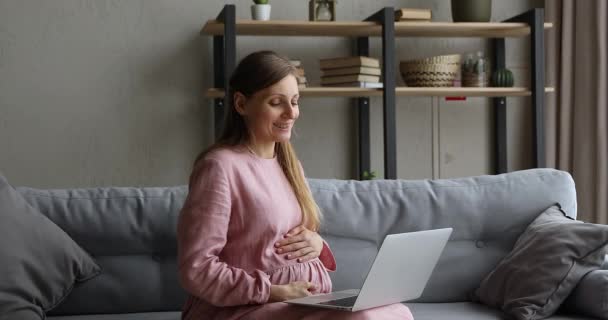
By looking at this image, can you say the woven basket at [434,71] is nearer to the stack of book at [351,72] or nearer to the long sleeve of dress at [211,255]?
the stack of book at [351,72]

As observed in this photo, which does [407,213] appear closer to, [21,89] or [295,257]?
[295,257]

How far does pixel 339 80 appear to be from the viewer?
3.81 metres

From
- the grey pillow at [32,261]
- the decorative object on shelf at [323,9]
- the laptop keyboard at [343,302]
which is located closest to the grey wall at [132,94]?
the decorative object on shelf at [323,9]

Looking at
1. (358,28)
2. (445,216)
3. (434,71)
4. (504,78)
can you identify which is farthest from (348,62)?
(445,216)

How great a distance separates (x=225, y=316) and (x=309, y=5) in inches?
87.5

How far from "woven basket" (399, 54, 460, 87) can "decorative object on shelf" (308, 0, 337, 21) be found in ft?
1.42

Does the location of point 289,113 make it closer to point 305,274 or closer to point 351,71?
point 305,274

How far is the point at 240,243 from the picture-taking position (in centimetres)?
199

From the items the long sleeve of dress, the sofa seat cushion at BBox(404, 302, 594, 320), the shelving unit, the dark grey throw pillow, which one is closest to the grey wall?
the shelving unit

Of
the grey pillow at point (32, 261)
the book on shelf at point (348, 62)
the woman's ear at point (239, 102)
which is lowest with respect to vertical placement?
the grey pillow at point (32, 261)

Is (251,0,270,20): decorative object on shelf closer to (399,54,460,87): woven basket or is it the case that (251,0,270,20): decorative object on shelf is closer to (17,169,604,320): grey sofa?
(399,54,460,87): woven basket

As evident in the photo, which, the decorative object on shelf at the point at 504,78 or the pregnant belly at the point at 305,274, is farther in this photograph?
the decorative object on shelf at the point at 504,78

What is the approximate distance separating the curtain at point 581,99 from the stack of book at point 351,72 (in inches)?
36.7

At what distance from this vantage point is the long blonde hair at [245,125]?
6.65ft
